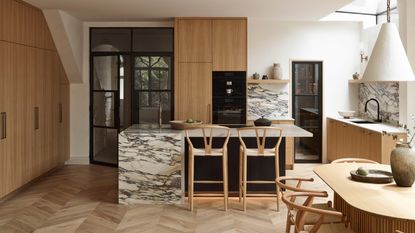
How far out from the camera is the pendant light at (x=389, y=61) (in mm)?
3320

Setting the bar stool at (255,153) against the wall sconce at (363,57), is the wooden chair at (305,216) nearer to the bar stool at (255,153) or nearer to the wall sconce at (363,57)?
the bar stool at (255,153)

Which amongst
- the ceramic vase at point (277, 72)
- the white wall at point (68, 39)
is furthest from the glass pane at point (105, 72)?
the ceramic vase at point (277, 72)

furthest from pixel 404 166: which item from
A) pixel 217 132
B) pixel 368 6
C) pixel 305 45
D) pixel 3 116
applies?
pixel 368 6

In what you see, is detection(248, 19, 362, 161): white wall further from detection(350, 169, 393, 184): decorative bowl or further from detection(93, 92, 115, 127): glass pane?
detection(350, 169, 393, 184): decorative bowl

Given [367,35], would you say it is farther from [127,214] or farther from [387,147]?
[127,214]

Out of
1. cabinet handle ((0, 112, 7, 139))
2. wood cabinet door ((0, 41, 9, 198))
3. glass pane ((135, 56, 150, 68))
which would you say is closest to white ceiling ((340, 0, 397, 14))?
glass pane ((135, 56, 150, 68))

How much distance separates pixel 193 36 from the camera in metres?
7.46

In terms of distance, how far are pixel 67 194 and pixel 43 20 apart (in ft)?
9.65

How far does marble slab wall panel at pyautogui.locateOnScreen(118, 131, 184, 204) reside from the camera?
17.6ft

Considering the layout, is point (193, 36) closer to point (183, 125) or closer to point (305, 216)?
point (183, 125)

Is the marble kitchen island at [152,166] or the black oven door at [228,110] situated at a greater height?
the black oven door at [228,110]

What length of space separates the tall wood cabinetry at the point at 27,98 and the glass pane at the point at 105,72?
67 centimetres

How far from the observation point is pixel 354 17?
806 centimetres

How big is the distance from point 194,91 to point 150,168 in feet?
8.05
